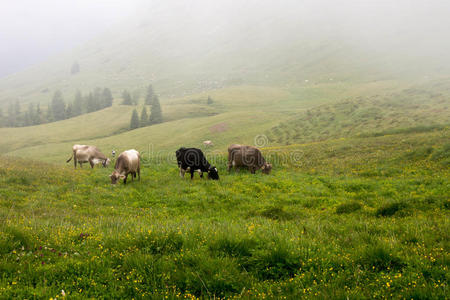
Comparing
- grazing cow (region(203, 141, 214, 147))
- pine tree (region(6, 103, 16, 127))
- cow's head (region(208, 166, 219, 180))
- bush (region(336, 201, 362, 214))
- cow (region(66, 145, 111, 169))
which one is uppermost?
pine tree (region(6, 103, 16, 127))

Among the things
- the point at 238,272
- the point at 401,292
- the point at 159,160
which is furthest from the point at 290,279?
the point at 159,160

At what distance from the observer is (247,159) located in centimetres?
2142

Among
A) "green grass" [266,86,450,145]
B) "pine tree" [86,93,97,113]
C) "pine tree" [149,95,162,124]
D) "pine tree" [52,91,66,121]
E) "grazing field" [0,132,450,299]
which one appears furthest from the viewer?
"pine tree" [86,93,97,113]

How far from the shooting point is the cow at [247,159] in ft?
70.2

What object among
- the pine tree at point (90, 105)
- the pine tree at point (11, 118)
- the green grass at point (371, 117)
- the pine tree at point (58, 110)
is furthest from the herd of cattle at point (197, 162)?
the pine tree at point (11, 118)

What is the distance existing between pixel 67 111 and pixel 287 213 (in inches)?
5513

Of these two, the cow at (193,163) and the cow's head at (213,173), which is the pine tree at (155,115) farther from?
the cow's head at (213,173)

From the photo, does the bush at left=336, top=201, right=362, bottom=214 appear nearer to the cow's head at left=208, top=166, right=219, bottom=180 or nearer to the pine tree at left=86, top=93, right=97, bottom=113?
the cow's head at left=208, top=166, right=219, bottom=180

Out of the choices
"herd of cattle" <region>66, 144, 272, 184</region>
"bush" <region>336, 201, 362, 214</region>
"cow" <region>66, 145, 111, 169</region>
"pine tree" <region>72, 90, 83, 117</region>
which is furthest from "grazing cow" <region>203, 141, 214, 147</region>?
"pine tree" <region>72, 90, 83, 117</region>

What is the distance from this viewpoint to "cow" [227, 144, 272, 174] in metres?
21.4

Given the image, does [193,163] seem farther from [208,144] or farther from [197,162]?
→ [208,144]

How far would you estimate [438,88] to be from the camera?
194 feet

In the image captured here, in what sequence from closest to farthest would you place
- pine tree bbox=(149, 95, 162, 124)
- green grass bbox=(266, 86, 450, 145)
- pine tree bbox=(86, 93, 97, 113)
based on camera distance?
green grass bbox=(266, 86, 450, 145) → pine tree bbox=(149, 95, 162, 124) → pine tree bbox=(86, 93, 97, 113)

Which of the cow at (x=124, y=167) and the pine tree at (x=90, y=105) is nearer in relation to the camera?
the cow at (x=124, y=167)
